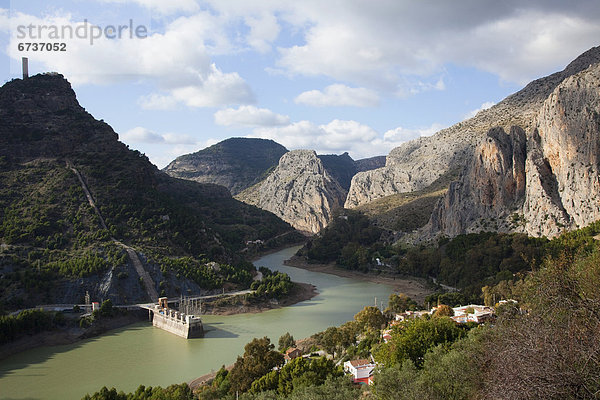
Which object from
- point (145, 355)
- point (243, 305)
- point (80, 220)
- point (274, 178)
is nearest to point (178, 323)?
point (145, 355)

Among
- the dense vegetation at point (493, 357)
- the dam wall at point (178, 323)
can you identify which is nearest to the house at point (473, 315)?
the dense vegetation at point (493, 357)

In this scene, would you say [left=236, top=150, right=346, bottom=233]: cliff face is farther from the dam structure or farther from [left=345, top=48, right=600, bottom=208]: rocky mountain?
the dam structure

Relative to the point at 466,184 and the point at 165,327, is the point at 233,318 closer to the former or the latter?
the point at 165,327

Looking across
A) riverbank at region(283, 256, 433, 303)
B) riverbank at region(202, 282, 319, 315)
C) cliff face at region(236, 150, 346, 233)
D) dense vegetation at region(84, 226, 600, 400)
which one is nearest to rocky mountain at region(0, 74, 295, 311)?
riverbank at region(202, 282, 319, 315)

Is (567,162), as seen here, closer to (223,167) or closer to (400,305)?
(400,305)

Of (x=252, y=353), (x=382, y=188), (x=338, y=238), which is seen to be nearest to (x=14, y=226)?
(x=252, y=353)

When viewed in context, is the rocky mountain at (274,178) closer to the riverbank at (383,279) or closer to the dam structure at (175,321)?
the riverbank at (383,279)
